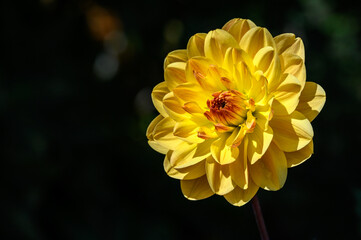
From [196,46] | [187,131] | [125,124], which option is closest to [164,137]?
[187,131]

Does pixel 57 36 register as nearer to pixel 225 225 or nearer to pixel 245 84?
pixel 225 225

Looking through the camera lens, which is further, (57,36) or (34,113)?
(57,36)

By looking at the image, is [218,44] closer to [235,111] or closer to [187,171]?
[235,111]

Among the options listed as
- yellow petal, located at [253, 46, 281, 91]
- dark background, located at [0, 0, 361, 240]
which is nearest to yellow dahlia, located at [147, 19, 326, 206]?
yellow petal, located at [253, 46, 281, 91]

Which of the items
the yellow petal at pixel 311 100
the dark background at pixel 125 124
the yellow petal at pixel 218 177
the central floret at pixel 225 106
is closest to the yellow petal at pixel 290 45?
the yellow petal at pixel 311 100

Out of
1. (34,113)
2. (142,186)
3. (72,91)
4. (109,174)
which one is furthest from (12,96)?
(142,186)

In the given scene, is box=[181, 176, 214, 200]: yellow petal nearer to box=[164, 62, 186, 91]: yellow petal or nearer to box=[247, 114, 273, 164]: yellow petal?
box=[247, 114, 273, 164]: yellow petal
